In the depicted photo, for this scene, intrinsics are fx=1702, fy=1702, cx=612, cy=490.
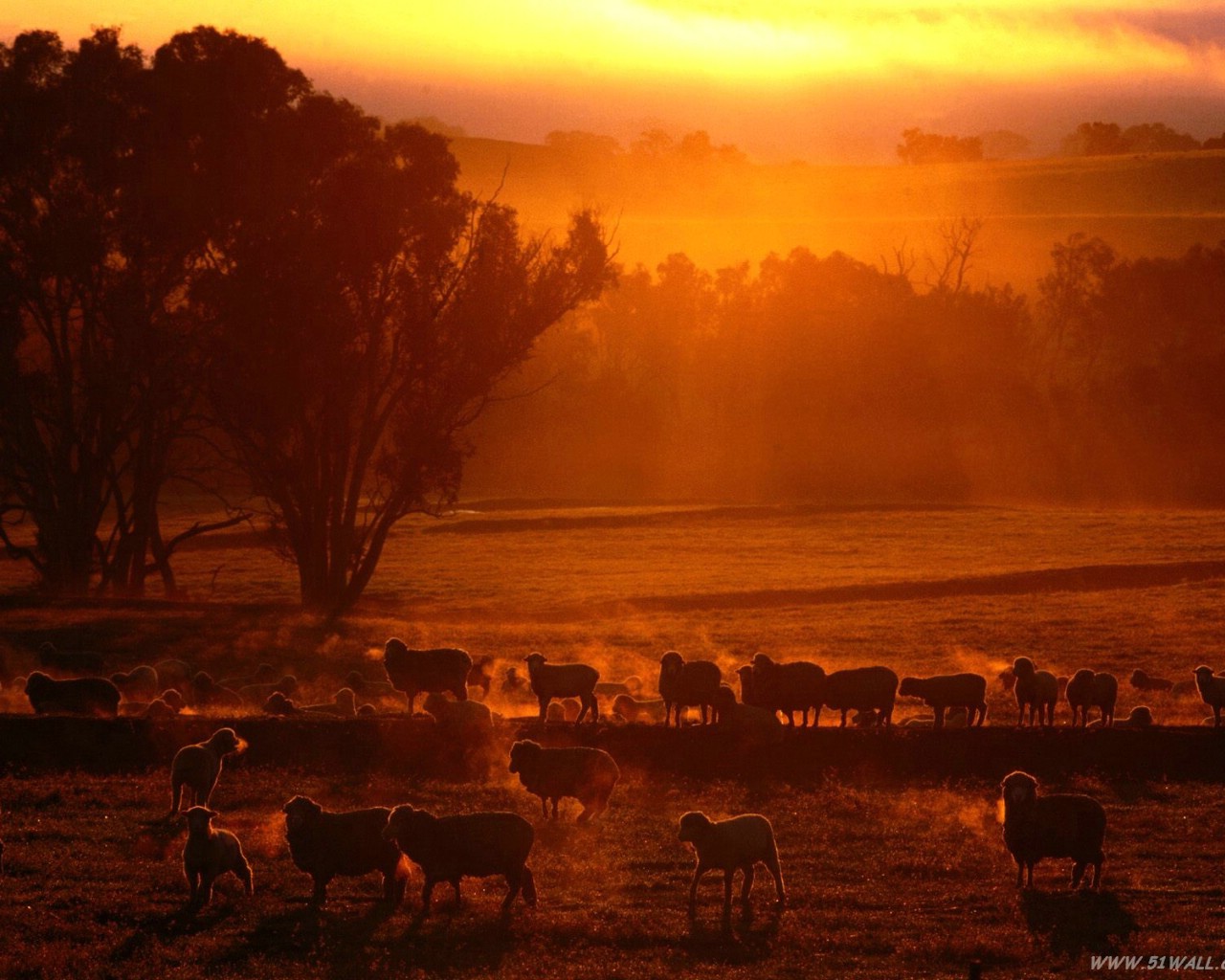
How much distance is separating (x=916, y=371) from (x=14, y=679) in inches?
3356

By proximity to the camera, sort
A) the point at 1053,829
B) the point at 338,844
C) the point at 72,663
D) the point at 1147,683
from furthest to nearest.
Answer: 1. the point at 1147,683
2. the point at 72,663
3. the point at 1053,829
4. the point at 338,844

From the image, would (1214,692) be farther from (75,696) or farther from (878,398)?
(878,398)

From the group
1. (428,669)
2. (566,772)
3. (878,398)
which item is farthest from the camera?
(878,398)

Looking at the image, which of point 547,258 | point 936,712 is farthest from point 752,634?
point 936,712

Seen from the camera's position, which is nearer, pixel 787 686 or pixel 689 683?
pixel 689 683

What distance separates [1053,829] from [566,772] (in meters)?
5.19

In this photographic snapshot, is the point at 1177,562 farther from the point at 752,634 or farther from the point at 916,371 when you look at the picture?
the point at 916,371

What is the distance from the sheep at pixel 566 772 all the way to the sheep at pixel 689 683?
507 cm

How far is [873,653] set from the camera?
117 feet

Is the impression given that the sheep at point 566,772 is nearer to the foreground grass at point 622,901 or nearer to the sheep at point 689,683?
the foreground grass at point 622,901

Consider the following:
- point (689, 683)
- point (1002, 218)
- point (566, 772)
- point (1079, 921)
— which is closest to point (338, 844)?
point (566, 772)

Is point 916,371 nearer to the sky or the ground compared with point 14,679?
nearer to the sky

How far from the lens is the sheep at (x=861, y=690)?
2377 centimetres

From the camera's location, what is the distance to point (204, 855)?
1473 centimetres
